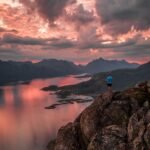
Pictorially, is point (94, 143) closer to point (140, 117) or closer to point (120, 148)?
point (120, 148)

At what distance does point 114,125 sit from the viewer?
1483 inches

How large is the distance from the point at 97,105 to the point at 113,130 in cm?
1045

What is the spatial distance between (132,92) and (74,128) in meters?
14.1

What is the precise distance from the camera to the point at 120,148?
112 feet

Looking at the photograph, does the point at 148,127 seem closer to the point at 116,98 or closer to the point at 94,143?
the point at 94,143

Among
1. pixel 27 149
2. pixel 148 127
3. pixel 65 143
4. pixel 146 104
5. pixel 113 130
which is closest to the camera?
pixel 148 127

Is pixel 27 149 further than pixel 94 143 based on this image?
Yes

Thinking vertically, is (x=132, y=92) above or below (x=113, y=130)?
above

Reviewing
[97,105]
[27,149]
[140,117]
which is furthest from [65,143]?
[27,149]

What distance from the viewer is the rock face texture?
1363 inches

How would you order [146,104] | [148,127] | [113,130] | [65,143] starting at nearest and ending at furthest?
[148,127] → [113,130] → [146,104] → [65,143]

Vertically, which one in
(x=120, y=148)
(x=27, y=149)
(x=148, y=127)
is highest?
(x=148, y=127)

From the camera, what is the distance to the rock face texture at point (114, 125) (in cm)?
3462

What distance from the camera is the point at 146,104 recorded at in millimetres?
42656
